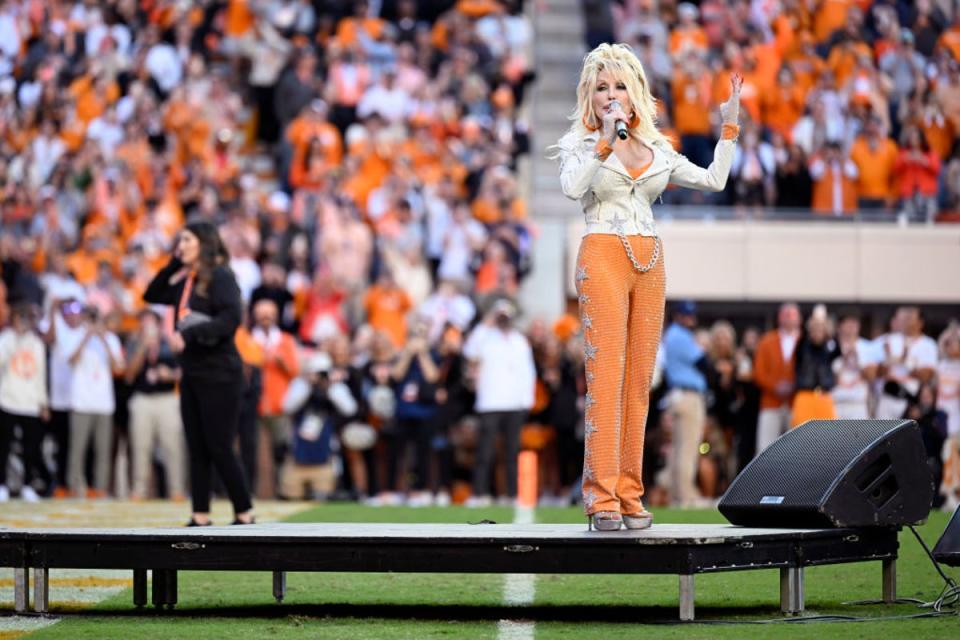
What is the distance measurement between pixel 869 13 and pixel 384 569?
1851 cm

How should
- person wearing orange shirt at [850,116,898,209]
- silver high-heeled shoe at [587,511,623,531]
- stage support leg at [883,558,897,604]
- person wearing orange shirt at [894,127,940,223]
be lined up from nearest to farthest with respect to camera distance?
silver high-heeled shoe at [587,511,623,531] < stage support leg at [883,558,897,604] < person wearing orange shirt at [894,127,940,223] < person wearing orange shirt at [850,116,898,209]

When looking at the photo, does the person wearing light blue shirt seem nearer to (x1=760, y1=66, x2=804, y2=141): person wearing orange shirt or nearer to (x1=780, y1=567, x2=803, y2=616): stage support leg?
(x1=760, y1=66, x2=804, y2=141): person wearing orange shirt

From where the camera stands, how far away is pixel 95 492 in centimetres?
2047

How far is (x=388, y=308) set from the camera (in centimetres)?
2153

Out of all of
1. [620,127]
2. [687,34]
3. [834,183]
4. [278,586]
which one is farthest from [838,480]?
[687,34]

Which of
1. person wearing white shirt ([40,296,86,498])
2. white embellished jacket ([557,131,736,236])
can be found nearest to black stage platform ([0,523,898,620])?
white embellished jacket ([557,131,736,236])

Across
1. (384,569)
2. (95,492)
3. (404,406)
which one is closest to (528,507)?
(404,406)

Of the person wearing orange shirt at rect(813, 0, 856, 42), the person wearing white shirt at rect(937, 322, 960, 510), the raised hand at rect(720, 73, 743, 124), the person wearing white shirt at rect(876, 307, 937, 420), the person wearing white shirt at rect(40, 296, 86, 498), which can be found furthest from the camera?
the person wearing orange shirt at rect(813, 0, 856, 42)

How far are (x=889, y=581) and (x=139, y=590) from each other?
353cm

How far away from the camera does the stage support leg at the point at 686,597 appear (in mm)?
8391

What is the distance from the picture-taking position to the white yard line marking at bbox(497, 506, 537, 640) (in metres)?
8.17

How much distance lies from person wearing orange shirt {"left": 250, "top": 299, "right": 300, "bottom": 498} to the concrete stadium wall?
383cm

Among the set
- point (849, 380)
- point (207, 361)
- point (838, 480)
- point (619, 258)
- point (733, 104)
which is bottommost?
point (838, 480)

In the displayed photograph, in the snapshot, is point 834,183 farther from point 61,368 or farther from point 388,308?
point 61,368
